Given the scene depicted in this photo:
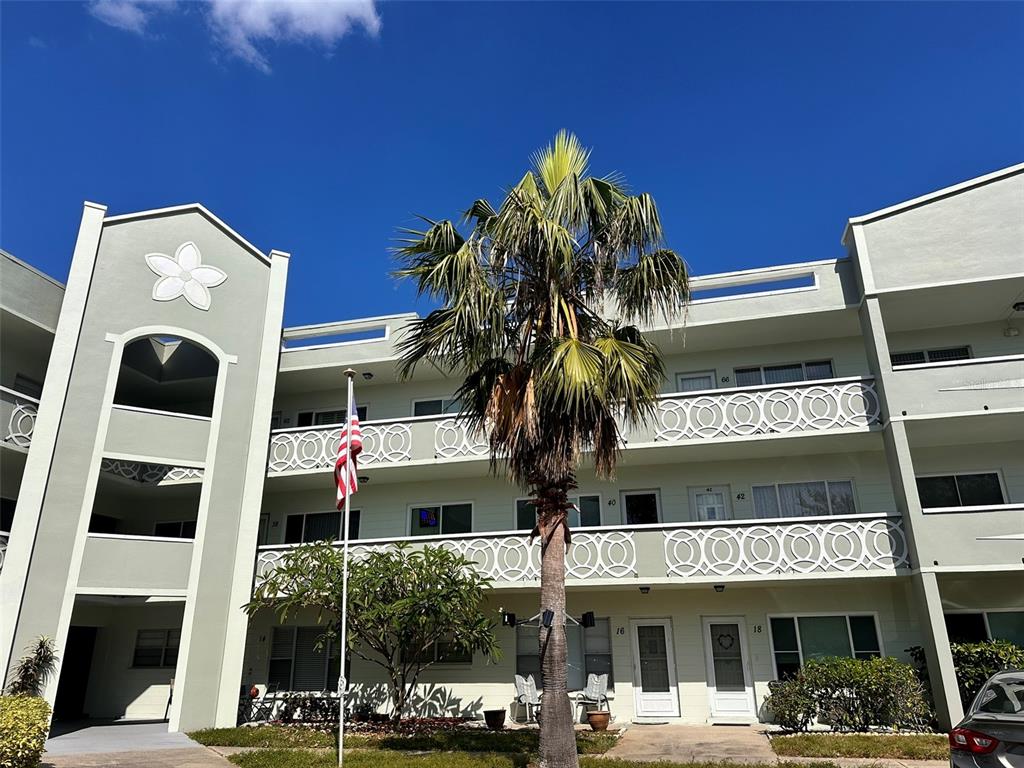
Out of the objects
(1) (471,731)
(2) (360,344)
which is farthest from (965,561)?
(2) (360,344)

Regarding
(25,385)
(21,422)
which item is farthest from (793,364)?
(25,385)

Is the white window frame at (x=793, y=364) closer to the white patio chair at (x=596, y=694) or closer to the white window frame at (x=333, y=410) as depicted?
the white patio chair at (x=596, y=694)

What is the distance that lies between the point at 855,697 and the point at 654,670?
4839 millimetres

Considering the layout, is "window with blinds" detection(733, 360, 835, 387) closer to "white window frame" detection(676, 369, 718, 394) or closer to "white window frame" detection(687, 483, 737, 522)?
"white window frame" detection(676, 369, 718, 394)

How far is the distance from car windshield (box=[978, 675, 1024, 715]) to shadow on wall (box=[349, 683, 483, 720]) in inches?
527

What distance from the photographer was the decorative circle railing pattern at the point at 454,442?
63.6 ft

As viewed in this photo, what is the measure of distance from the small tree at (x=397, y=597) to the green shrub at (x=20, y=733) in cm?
617

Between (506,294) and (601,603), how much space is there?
10.2m

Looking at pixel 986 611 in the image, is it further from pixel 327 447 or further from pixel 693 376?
pixel 327 447

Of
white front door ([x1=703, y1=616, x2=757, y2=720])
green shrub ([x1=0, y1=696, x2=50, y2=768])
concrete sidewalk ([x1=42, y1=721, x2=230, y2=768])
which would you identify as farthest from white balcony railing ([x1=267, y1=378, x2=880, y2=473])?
green shrub ([x1=0, y1=696, x2=50, y2=768])

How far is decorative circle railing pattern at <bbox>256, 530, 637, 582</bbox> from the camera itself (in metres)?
17.2

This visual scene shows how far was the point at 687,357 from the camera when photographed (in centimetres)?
2069

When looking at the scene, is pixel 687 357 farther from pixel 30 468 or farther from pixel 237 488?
pixel 30 468

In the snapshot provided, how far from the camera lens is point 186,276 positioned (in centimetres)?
1930
